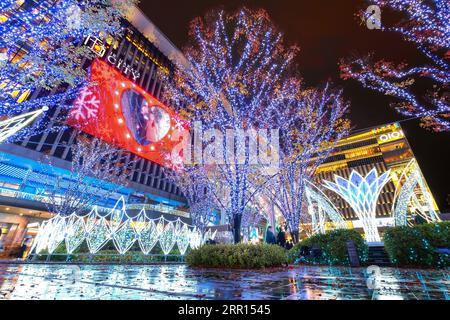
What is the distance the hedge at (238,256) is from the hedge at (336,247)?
3850mm

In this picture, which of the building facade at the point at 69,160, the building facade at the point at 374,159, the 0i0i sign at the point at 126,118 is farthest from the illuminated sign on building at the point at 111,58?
the building facade at the point at 374,159

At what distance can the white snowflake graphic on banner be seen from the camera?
31969 mm

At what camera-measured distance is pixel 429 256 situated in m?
9.24

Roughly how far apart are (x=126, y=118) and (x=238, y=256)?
36018 mm

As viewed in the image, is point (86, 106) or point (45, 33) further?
point (86, 106)

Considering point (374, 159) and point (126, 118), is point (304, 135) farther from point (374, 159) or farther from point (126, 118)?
point (374, 159)

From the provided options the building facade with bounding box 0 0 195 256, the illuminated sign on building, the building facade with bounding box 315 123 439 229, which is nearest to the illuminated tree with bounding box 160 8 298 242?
the building facade with bounding box 0 0 195 256

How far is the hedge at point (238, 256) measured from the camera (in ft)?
25.9

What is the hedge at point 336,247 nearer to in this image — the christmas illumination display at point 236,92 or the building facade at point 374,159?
the christmas illumination display at point 236,92

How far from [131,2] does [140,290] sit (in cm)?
A: 950

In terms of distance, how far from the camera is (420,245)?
31.4 feet

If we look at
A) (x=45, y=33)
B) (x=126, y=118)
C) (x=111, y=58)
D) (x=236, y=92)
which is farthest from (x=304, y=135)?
(x=111, y=58)

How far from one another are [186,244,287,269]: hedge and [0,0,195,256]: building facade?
392 inches

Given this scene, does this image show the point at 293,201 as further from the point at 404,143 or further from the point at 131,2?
the point at 404,143
